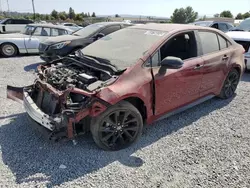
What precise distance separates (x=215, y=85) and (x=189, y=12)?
62503 millimetres

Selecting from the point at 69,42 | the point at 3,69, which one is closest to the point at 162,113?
the point at 69,42

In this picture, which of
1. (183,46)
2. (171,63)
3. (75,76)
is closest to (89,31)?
(183,46)

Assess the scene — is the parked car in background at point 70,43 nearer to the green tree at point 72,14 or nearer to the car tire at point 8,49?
the car tire at point 8,49

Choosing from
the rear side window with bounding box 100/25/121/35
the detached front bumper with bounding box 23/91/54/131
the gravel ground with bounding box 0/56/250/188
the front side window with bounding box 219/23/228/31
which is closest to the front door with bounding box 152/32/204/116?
the gravel ground with bounding box 0/56/250/188

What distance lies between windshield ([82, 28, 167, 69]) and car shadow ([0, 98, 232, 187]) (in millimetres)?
1174

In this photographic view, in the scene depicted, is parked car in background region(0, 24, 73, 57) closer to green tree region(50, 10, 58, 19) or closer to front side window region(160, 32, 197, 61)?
front side window region(160, 32, 197, 61)

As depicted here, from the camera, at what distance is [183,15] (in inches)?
2356

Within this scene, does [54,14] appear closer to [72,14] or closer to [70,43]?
[72,14]

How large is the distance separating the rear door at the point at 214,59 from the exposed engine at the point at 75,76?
6.09ft

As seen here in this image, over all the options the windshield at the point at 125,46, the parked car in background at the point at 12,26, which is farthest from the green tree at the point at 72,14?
the windshield at the point at 125,46

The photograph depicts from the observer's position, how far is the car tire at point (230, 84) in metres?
4.69

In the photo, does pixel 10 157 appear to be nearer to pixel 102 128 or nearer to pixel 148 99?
pixel 102 128

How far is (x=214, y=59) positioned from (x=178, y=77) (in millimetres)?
1059

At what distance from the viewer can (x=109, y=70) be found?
3.05m
